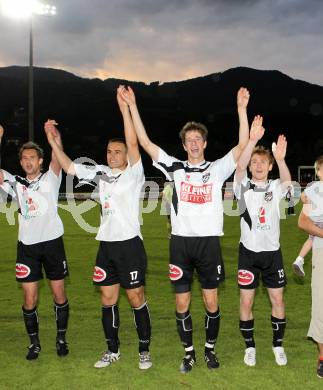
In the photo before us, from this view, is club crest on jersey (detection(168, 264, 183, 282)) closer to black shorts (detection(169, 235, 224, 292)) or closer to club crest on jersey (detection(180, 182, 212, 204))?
black shorts (detection(169, 235, 224, 292))

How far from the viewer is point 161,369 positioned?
5070 millimetres

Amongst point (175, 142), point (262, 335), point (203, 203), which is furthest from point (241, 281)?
point (175, 142)

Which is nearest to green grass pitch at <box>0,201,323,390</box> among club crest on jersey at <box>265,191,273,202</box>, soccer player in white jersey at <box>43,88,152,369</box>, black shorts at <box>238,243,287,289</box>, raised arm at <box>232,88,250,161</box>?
soccer player in white jersey at <box>43,88,152,369</box>

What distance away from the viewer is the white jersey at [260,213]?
203 inches

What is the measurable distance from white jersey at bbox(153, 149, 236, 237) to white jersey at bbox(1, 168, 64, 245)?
1.27 metres

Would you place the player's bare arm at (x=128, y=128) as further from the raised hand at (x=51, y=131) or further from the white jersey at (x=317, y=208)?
the white jersey at (x=317, y=208)

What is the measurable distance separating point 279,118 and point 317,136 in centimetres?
1407

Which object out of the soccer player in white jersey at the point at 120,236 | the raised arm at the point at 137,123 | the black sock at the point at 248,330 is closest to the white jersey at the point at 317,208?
the black sock at the point at 248,330

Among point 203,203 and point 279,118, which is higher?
point 279,118

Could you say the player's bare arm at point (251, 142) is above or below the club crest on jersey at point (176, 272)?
above

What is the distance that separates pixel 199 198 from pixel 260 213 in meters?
0.68

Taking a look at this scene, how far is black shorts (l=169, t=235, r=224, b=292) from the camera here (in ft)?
16.3

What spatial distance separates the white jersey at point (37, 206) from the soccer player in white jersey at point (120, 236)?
339 mm

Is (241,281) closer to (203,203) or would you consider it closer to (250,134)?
(203,203)
